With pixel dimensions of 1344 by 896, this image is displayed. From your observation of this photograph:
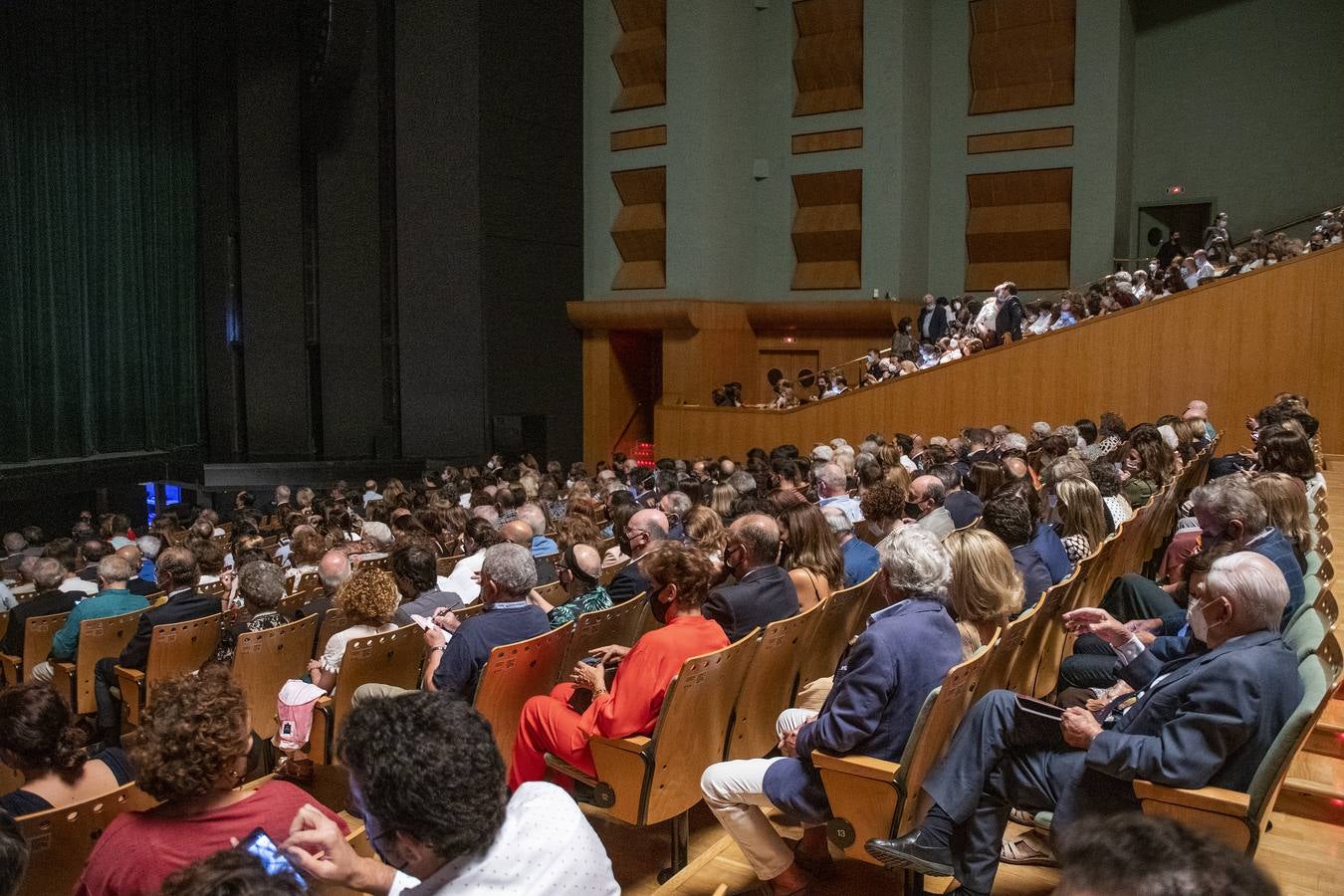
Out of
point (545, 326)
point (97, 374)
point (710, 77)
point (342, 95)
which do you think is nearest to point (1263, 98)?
point (710, 77)

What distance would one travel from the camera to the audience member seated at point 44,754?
250 cm

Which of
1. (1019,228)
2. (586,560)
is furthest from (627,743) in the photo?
(1019,228)

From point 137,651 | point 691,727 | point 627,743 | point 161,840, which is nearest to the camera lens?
point 161,840

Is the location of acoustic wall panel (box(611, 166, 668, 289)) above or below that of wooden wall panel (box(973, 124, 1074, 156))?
below

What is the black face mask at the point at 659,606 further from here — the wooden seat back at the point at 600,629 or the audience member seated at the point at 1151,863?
the audience member seated at the point at 1151,863

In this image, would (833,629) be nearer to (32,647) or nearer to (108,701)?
(108,701)

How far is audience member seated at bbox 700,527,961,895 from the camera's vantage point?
2738 mm

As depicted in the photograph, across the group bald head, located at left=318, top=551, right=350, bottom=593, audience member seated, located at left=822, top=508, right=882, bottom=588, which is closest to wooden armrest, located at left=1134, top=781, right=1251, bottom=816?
audience member seated, located at left=822, top=508, right=882, bottom=588

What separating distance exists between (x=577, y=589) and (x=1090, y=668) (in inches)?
86.9

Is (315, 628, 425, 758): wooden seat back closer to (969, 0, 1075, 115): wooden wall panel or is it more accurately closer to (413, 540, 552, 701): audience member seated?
(413, 540, 552, 701): audience member seated

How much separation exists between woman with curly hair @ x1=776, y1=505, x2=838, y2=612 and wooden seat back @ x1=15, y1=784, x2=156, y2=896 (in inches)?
98.2

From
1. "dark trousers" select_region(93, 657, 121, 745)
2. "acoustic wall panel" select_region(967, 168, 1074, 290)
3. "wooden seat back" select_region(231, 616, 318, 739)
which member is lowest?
"dark trousers" select_region(93, 657, 121, 745)

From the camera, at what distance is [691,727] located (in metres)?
3.07

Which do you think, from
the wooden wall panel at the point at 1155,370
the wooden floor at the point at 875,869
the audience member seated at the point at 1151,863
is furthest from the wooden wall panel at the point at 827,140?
the audience member seated at the point at 1151,863
